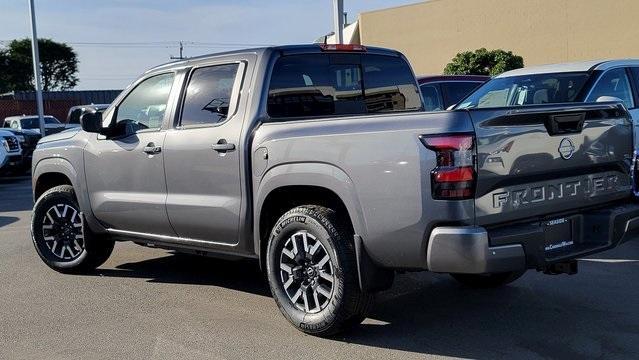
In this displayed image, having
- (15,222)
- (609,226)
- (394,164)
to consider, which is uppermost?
(394,164)


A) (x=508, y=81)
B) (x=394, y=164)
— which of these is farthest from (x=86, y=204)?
(x=508, y=81)

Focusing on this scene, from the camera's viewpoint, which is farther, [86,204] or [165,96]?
[86,204]

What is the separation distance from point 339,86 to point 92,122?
2194 millimetres

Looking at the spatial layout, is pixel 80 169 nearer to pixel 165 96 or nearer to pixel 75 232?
pixel 75 232

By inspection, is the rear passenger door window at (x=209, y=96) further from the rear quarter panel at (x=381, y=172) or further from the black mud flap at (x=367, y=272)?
the black mud flap at (x=367, y=272)

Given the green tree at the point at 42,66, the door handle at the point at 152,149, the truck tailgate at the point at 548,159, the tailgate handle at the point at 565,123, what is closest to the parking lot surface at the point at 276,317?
the truck tailgate at the point at 548,159

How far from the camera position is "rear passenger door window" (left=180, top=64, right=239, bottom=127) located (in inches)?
215

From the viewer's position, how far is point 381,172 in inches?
167

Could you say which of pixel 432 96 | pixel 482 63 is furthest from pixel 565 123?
pixel 482 63

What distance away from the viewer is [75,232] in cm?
684

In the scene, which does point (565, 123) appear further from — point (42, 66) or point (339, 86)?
point (42, 66)

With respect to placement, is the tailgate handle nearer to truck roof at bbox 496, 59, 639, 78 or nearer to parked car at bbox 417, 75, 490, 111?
truck roof at bbox 496, 59, 639, 78

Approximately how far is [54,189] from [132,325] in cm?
226

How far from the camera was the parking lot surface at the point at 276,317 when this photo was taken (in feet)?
15.0
